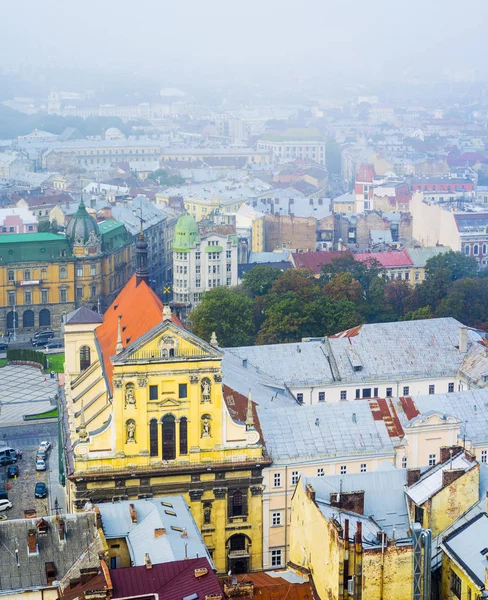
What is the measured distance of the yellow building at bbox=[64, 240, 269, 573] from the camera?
76.2 meters

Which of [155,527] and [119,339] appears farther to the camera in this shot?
[119,339]

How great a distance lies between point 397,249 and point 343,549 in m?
120

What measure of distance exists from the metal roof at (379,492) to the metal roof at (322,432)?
11.4 meters

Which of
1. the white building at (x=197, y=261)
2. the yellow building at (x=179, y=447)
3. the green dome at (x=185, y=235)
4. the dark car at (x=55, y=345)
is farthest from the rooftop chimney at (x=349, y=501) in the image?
the green dome at (x=185, y=235)

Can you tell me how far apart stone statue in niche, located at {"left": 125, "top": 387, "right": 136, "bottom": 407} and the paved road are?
14.2 metres

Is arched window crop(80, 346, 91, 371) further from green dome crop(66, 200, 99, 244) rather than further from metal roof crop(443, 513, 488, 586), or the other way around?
green dome crop(66, 200, 99, 244)

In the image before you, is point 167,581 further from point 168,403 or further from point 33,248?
point 33,248

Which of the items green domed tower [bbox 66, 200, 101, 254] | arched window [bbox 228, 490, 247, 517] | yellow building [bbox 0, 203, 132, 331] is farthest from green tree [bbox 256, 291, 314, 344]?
arched window [bbox 228, 490, 247, 517]

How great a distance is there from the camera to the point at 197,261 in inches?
6127

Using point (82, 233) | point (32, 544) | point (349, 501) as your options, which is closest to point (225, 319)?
point (82, 233)

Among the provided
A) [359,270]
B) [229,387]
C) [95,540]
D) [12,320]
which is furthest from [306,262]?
[95,540]

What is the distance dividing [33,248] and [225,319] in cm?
3795

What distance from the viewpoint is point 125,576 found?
60469mm

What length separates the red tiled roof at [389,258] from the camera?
162 m
